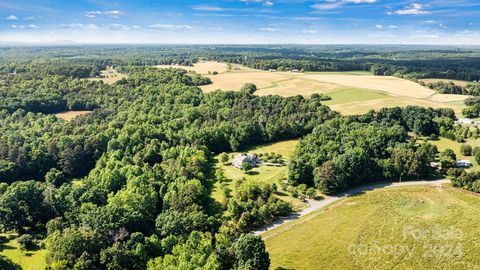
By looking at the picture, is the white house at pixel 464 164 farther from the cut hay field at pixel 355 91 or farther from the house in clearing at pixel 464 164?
the cut hay field at pixel 355 91

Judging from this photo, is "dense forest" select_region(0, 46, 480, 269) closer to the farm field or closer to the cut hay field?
the farm field

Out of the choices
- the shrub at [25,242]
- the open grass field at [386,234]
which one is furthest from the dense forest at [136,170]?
the open grass field at [386,234]

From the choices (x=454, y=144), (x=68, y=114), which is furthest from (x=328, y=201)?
(x=68, y=114)

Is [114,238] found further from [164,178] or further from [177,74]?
[177,74]

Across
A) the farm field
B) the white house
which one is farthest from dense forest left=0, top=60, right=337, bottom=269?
the white house

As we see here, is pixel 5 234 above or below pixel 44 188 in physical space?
below

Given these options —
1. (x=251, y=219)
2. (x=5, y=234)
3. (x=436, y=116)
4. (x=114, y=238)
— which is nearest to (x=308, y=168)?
(x=251, y=219)
